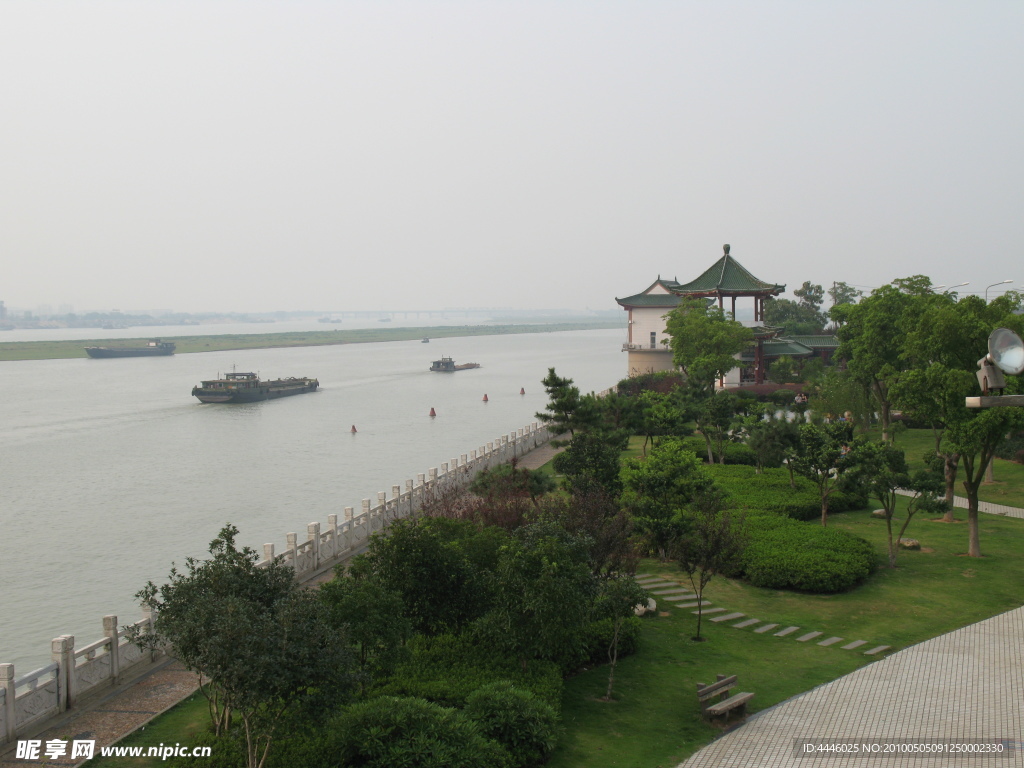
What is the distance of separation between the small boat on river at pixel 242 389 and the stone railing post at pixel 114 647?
59733 millimetres

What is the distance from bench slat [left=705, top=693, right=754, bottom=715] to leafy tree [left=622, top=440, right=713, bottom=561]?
6481 mm

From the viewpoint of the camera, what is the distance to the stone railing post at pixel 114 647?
42.4 ft

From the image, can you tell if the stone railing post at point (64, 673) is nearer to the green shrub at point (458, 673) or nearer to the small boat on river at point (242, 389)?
the green shrub at point (458, 673)

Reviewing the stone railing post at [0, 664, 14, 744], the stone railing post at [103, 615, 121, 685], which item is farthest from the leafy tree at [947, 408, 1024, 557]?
the stone railing post at [0, 664, 14, 744]

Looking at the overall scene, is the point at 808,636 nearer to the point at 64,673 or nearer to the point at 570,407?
the point at 64,673

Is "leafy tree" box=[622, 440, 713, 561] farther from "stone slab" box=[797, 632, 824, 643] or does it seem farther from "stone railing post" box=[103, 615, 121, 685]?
"stone railing post" box=[103, 615, 121, 685]

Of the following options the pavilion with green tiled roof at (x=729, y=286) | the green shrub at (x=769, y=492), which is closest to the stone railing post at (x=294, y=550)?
the green shrub at (x=769, y=492)

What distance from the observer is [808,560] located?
712 inches

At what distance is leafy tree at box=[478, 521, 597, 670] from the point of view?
1191 cm

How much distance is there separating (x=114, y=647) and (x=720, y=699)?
9333mm

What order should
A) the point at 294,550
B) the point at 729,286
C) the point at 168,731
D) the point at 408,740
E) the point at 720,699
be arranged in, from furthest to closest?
the point at 729,286 → the point at 294,550 → the point at 720,699 → the point at 168,731 → the point at 408,740

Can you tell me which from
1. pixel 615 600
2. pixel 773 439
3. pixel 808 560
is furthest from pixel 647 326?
pixel 615 600

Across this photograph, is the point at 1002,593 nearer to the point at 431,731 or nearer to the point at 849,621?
the point at 849,621

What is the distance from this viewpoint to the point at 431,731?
1000 centimetres
